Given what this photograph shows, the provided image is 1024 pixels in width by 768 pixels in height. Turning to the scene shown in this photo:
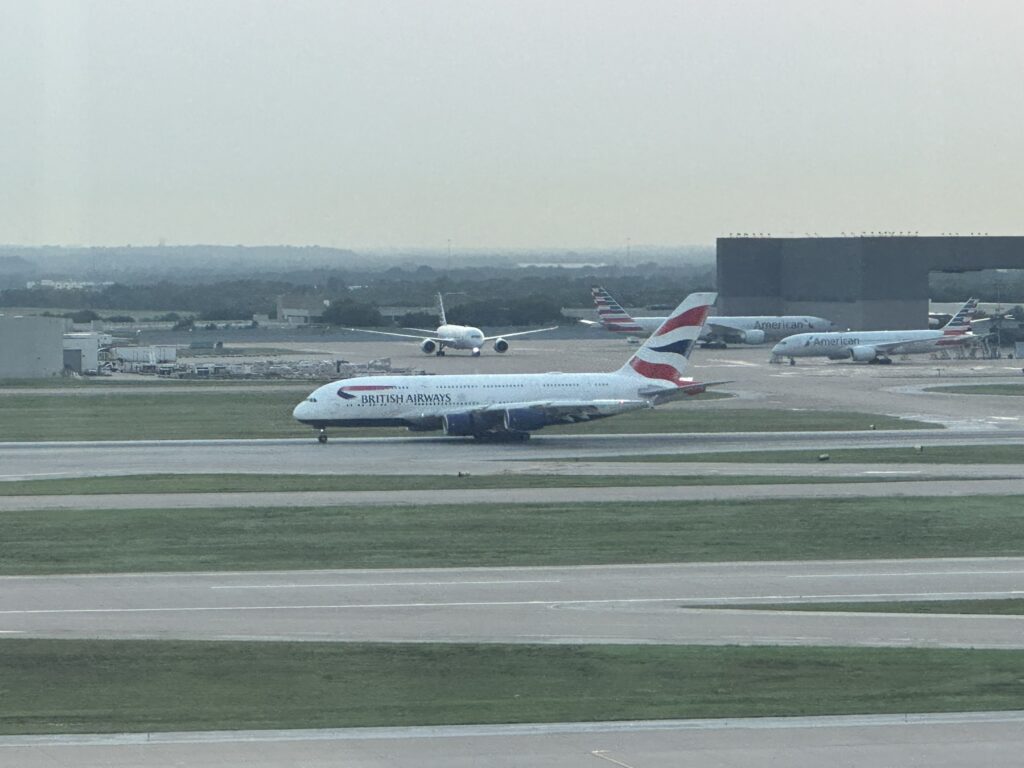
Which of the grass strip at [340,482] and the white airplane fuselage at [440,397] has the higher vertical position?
the white airplane fuselage at [440,397]

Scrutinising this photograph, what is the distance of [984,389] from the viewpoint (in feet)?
298

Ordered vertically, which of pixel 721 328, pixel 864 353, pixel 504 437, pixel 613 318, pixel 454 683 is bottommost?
pixel 504 437

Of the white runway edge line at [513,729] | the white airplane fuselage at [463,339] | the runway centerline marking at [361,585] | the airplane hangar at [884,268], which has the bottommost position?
→ the runway centerline marking at [361,585]

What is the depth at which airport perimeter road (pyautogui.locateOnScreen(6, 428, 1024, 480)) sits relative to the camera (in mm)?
55719

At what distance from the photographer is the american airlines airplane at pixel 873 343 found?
397 feet

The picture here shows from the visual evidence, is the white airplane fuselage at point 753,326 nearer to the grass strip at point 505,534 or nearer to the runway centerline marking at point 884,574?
the grass strip at point 505,534

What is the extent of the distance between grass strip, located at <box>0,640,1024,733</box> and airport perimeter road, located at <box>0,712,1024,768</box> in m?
0.56

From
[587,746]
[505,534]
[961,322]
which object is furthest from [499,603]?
[961,322]

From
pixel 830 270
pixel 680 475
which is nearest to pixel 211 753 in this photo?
pixel 680 475

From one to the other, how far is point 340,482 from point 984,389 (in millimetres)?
53424

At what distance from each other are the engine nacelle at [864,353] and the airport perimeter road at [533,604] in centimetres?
8711

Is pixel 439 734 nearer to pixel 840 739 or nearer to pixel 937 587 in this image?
pixel 840 739

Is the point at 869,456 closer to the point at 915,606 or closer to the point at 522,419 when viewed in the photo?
the point at 522,419

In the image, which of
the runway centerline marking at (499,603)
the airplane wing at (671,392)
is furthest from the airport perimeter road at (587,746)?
the airplane wing at (671,392)
